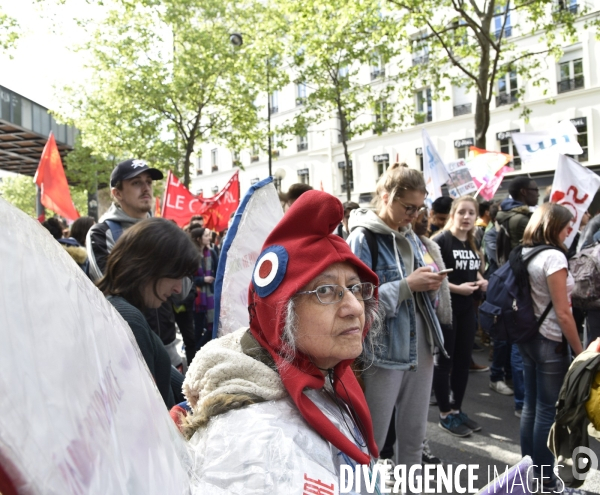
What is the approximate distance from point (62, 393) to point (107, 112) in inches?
776

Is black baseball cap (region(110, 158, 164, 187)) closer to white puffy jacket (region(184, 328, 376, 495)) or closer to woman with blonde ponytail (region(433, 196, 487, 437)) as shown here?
white puffy jacket (region(184, 328, 376, 495))

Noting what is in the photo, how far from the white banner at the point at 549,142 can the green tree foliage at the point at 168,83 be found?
11.2m

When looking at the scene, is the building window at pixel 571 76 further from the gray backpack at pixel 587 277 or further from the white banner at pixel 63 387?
the white banner at pixel 63 387

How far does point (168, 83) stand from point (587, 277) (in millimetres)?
16172

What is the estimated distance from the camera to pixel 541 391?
318 cm

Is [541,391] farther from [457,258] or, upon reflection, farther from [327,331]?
[327,331]

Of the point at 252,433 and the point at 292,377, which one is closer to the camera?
the point at 252,433

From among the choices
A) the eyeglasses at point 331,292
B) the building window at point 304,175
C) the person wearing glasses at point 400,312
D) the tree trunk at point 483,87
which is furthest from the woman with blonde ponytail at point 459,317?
the building window at point 304,175

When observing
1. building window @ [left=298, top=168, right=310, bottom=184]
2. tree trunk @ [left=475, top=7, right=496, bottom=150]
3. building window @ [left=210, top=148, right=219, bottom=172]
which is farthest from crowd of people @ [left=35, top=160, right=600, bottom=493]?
building window @ [left=210, top=148, right=219, bottom=172]

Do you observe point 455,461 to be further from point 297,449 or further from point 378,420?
point 297,449

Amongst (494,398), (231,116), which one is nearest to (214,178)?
(231,116)

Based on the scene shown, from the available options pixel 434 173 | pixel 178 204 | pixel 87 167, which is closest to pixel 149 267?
pixel 434 173

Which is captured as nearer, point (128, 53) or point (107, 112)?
point (128, 53)

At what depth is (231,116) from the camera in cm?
1917
